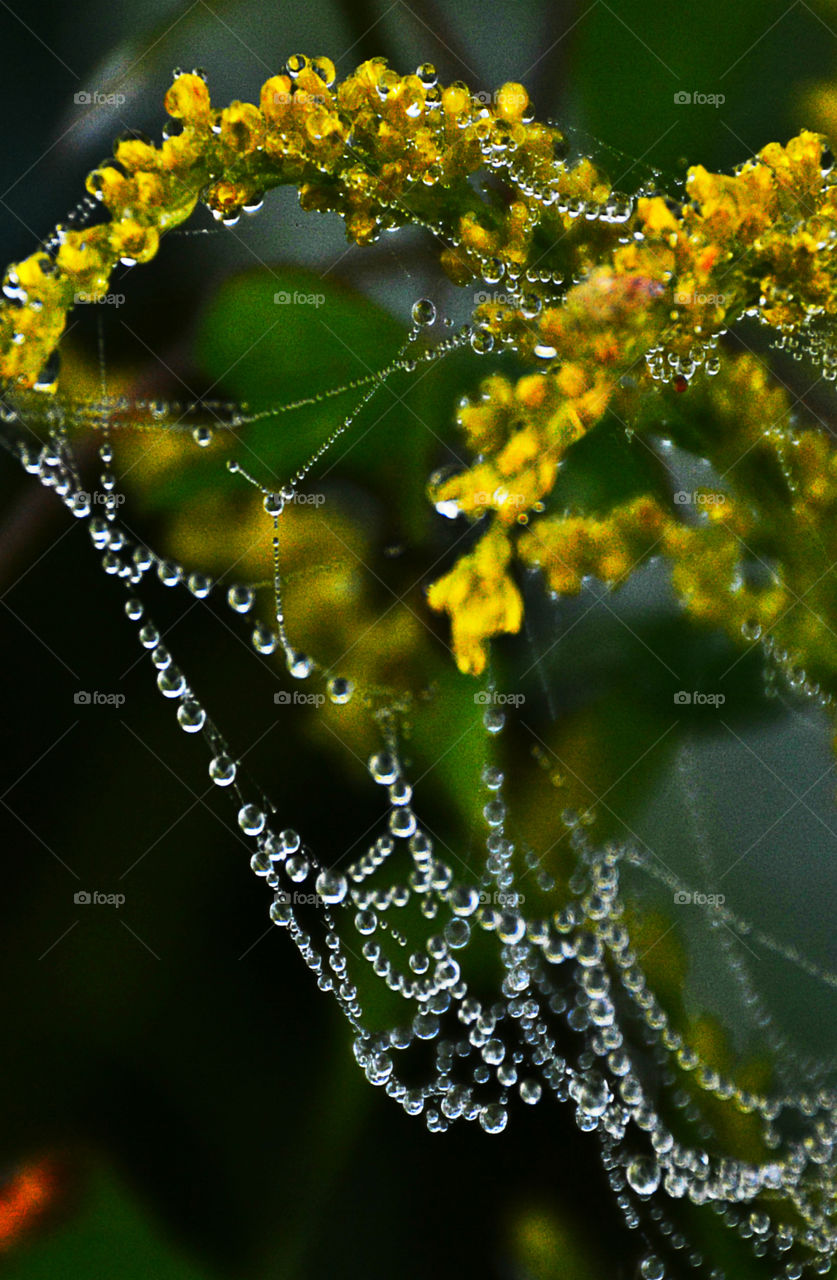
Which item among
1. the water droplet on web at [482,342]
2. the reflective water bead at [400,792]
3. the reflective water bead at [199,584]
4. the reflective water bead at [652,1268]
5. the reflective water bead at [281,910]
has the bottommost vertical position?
the reflective water bead at [652,1268]

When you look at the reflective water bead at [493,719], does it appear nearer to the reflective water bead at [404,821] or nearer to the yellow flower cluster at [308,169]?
the reflective water bead at [404,821]

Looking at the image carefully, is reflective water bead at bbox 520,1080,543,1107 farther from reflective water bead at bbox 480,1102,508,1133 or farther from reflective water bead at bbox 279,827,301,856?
reflective water bead at bbox 279,827,301,856

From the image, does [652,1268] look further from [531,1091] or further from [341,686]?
[341,686]

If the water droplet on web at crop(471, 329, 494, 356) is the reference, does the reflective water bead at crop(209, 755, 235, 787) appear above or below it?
below

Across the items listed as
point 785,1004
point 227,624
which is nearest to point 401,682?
point 227,624

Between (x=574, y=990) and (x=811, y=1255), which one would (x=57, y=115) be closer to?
(x=574, y=990)

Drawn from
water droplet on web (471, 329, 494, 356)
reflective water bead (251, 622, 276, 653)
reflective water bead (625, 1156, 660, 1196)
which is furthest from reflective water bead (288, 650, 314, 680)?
reflective water bead (625, 1156, 660, 1196)

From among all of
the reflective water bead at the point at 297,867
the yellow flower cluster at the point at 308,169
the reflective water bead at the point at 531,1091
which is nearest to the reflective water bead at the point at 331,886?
the reflective water bead at the point at 297,867

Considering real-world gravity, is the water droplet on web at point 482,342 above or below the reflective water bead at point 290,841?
above
